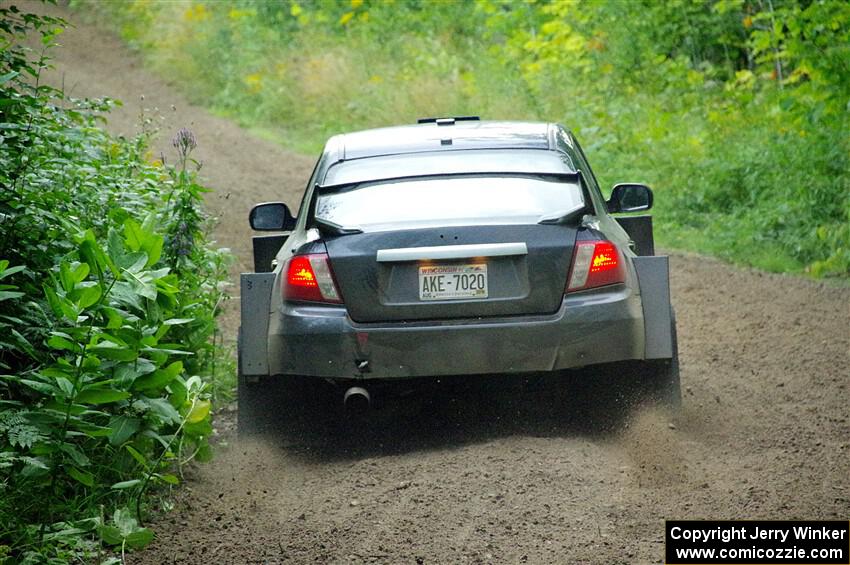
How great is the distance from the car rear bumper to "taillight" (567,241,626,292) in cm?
6

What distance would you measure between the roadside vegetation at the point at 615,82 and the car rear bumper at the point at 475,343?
6.22 m

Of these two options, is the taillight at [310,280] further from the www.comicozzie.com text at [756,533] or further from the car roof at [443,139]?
the www.comicozzie.com text at [756,533]

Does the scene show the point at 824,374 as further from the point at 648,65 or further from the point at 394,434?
the point at 648,65

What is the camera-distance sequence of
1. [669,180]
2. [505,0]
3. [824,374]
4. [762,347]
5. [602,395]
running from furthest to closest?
1. [505,0]
2. [669,180]
3. [762,347]
4. [824,374]
5. [602,395]

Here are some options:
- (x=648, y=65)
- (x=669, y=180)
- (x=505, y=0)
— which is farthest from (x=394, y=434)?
(x=505, y=0)

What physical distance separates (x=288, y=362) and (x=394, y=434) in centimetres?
86

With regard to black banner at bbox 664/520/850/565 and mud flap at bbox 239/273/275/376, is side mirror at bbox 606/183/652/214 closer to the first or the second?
mud flap at bbox 239/273/275/376

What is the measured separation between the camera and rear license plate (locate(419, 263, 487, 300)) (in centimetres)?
594

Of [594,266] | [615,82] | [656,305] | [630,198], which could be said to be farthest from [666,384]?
[615,82]

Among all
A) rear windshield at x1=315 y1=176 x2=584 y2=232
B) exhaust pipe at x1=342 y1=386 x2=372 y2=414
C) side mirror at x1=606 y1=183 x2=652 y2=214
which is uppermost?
side mirror at x1=606 y1=183 x2=652 y2=214

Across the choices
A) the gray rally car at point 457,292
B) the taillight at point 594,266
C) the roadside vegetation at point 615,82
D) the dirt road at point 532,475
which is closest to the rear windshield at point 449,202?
the gray rally car at point 457,292

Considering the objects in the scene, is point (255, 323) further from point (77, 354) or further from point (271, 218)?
point (77, 354)

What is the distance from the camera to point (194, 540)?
202 inches

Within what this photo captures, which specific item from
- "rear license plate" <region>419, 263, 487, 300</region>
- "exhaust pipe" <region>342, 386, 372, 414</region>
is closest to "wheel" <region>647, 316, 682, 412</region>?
"rear license plate" <region>419, 263, 487, 300</region>
